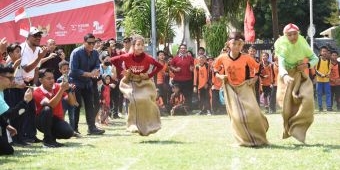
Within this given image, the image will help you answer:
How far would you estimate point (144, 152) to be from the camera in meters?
9.20

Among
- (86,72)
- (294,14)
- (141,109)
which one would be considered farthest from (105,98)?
(294,14)

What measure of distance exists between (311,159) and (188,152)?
179 cm

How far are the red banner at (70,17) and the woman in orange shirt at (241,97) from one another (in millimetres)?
7411

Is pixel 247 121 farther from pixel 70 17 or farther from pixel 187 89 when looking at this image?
pixel 187 89

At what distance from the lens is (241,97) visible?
33.0 feet

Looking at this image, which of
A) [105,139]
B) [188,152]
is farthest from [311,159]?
[105,139]

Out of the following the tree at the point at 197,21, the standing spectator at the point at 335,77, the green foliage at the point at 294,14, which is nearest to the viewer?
the standing spectator at the point at 335,77

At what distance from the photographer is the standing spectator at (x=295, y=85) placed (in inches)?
398

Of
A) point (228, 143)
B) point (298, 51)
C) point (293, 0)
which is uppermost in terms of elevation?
point (293, 0)

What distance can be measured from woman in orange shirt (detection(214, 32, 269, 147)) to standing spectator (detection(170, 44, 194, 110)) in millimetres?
9170

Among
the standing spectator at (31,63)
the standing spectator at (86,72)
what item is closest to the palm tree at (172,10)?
the standing spectator at (86,72)

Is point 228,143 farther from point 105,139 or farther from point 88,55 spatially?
point 88,55

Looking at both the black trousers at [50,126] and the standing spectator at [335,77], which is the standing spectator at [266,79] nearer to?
the standing spectator at [335,77]

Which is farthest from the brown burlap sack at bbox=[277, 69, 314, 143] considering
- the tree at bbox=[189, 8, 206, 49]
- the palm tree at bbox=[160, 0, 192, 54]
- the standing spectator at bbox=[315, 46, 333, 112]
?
the tree at bbox=[189, 8, 206, 49]
